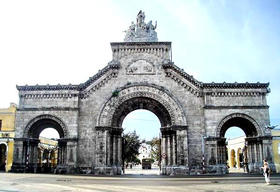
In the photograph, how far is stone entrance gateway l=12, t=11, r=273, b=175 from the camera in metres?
28.0

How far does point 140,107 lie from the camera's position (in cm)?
3131

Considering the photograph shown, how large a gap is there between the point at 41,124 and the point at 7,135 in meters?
7.06

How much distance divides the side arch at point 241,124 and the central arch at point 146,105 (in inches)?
150

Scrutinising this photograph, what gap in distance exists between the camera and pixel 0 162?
37688mm

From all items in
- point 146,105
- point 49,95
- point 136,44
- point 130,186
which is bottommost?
point 130,186

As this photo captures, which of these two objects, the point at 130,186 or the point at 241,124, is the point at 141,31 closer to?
the point at 241,124

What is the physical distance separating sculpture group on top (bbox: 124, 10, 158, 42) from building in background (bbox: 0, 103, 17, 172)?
17.3m

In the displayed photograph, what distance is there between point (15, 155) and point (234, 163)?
1713 inches

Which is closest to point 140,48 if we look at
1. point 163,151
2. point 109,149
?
point 109,149

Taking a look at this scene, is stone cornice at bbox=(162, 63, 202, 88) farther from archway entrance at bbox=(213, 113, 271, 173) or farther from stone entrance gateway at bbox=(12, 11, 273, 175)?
archway entrance at bbox=(213, 113, 271, 173)

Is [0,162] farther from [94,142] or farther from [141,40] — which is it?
[141,40]

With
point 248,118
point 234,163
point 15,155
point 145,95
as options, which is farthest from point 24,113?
point 234,163

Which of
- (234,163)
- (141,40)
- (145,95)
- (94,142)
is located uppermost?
(141,40)

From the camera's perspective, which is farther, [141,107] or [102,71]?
[141,107]
